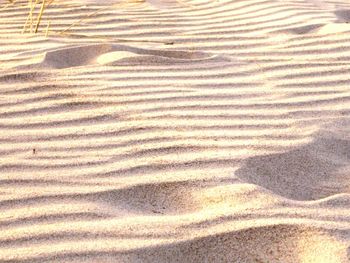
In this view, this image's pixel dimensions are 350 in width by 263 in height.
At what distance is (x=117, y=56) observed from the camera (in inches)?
157

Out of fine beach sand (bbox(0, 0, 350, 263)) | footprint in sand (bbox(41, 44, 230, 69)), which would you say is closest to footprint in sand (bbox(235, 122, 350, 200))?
fine beach sand (bbox(0, 0, 350, 263))

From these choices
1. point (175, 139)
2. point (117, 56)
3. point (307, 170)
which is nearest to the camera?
point (307, 170)

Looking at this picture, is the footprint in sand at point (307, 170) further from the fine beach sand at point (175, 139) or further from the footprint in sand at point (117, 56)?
the footprint in sand at point (117, 56)

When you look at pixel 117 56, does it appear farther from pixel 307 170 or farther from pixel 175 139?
pixel 307 170

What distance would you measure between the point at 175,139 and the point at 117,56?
1.01 meters

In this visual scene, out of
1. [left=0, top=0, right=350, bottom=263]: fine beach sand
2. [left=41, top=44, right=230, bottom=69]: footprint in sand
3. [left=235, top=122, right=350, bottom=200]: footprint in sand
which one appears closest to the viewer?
[left=0, top=0, right=350, bottom=263]: fine beach sand

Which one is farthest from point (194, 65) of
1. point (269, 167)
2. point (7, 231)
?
point (7, 231)

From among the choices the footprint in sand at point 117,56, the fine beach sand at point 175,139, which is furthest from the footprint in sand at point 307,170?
the footprint in sand at point 117,56

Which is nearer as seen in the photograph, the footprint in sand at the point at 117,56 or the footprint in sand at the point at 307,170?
the footprint in sand at the point at 307,170

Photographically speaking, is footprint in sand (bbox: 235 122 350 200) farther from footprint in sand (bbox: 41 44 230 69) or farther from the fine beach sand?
footprint in sand (bbox: 41 44 230 69)

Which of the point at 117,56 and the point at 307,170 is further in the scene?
the point at 117,56

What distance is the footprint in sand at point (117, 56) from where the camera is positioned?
3951 mm

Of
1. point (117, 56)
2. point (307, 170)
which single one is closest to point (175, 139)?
point (307, 170)

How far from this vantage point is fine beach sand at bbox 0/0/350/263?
2391mm
